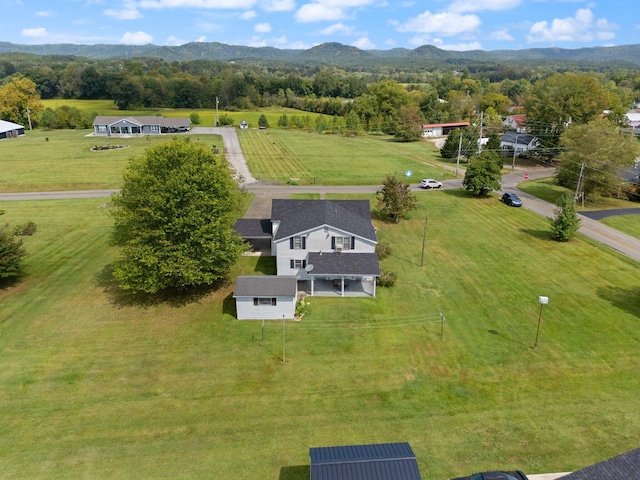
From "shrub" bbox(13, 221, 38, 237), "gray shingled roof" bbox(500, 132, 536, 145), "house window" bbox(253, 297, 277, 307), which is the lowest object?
"shrub" bbox(13, 221, 38, 237)

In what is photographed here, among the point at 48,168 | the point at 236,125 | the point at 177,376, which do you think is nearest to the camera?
the point at 177,376

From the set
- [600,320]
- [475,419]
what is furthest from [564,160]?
[475,419]

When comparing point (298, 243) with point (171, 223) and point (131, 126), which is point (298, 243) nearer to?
point (171, 223)

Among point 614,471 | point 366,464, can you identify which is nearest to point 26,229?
point 366,464

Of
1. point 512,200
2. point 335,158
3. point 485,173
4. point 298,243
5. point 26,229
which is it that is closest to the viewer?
point 298,243

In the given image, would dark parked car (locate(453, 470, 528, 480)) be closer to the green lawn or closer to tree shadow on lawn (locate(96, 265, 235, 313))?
tree shadow on lawn (locate(96, 265, 235, 313))

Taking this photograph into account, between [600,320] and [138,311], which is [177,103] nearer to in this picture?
[138,311]

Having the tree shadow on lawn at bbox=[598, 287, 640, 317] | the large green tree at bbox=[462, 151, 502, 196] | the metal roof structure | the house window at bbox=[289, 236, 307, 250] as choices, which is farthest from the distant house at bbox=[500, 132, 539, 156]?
the metal roof structure
